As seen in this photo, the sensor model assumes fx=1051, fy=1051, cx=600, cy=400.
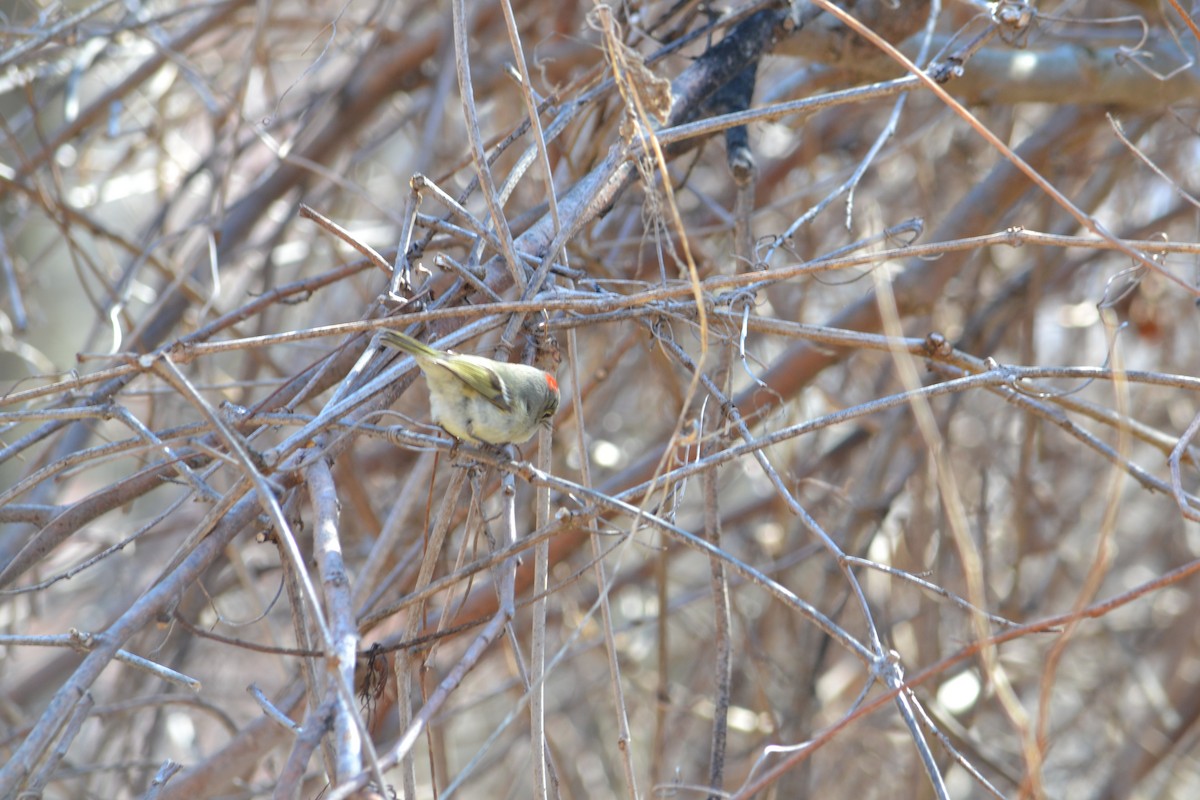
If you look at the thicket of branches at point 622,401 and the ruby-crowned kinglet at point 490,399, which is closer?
the thicket of branches at point 622,401

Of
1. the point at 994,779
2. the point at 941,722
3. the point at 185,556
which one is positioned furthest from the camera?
the point at 994,779

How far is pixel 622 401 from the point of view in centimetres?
586

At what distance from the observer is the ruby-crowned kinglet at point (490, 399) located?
2.39m

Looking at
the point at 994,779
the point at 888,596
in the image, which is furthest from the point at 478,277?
the point at 994,779

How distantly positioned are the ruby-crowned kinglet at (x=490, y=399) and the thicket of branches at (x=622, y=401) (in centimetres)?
10

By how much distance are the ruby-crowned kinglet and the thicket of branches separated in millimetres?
98

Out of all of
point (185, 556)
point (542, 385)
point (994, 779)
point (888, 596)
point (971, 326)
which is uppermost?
point (185, 556)

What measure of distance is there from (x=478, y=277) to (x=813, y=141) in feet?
8.99

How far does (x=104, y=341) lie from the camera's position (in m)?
7.19

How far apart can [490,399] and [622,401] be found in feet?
11.0

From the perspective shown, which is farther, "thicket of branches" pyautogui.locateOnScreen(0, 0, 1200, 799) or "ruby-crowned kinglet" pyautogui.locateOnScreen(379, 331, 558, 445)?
"ruby-crowned kinglet" pyautogui.locateOnScreen(379, 331, 558, 445)

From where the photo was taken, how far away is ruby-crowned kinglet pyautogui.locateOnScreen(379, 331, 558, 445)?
2.39 metres

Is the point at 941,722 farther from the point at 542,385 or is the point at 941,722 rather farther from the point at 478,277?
the point at 478,277

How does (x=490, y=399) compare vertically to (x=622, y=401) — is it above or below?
above
